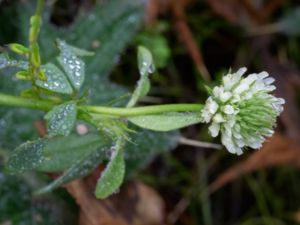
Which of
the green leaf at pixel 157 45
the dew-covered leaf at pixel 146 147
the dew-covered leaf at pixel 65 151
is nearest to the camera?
the dew-covered leaf at pixel 65 151

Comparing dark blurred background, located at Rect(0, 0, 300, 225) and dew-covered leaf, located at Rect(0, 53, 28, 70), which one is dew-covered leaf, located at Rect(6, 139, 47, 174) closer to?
dew-covered leaf, located at Rect(0, 53, 28, 70)

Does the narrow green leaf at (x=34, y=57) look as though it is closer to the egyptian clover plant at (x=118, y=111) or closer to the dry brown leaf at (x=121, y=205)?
the egyptian clover plant at (x=118, y=111)

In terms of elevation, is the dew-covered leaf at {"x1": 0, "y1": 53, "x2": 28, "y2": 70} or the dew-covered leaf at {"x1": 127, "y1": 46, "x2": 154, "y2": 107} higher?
the dew-covered leaf at {"x1": 127, "y1": 46, "x2": 154, "y2": 107}

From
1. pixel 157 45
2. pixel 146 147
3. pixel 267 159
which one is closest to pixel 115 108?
pixel 146 147

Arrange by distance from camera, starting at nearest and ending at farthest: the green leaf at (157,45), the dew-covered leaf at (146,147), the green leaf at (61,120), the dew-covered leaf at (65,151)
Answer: the green leaf at (61,120)
the dew-covered leaf at (65,151)
the dew-covered leaf at (146,147)
the green leaf at (157,45)

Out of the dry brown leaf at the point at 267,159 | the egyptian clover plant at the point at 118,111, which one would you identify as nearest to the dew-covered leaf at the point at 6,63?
the egyptian clover plant at the point at 118,111

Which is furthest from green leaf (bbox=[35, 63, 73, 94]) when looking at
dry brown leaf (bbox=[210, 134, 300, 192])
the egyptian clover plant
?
dry brown leaf (bbox=[210, 134, 300, 192])
